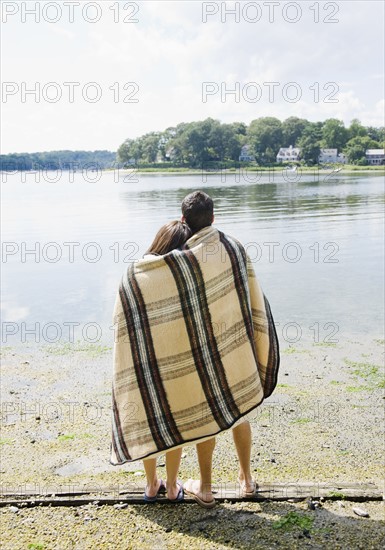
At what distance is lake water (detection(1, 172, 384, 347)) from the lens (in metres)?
9.82

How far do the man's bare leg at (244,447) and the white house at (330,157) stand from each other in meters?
95.5

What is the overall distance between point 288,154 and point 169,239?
8855 centimetres

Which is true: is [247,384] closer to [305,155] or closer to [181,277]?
[181,277]

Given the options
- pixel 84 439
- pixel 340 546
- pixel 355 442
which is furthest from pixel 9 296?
pixel 340 546

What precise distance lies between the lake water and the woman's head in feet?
18.1

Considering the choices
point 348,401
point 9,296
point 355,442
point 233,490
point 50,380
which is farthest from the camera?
point 9,296

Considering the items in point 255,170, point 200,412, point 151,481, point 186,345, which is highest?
point 255,170

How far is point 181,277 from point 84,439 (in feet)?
8.19

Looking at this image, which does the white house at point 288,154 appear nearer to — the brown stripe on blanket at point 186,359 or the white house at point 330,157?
the white house at point 330,157

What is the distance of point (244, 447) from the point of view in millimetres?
3793

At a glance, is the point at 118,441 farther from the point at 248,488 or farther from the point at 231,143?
the point at 231,143

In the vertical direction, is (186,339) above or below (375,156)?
below

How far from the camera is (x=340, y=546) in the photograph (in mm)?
3289

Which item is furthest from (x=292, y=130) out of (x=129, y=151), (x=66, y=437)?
(x=66, y=437)
